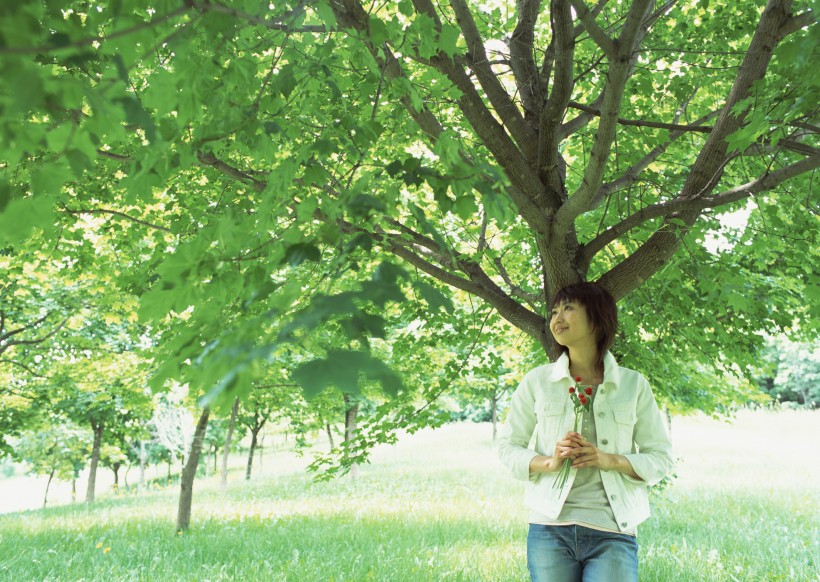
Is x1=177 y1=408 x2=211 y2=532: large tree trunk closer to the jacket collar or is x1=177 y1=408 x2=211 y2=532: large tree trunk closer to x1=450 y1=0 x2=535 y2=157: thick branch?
x1=450 y1=0 x2=535 y2=157: thick branch

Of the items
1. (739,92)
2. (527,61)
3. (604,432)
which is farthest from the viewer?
(527,61)

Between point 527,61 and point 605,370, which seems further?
point 527,61

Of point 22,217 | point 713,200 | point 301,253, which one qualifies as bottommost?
point 301,253

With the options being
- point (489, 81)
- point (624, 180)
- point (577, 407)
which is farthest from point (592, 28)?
point (624, 180)

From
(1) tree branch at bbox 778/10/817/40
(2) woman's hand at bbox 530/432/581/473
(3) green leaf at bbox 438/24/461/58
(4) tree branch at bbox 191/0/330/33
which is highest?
(1) tree branch at bbox 778/10/817/40

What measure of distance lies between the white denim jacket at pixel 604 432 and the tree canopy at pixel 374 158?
0.75 meters

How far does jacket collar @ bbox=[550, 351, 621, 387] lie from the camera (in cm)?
276

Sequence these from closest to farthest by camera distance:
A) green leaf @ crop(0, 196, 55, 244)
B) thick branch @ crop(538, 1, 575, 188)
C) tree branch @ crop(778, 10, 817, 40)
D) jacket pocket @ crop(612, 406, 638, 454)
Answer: green leaf @ crop(0, 196, 55, 244) < jacket pocket @ crop(612, 406, 638, 454) < thick branch @ crop(538, 1, 575, 188) < tree branch @ crop(778, 10, 817, 40)

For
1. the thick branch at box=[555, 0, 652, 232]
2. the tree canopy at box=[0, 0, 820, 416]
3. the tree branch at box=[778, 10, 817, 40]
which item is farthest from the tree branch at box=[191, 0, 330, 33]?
the tree branch at box=[778, 10, 817, 40]

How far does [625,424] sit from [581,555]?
57 centimetres

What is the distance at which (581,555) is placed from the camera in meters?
2.56

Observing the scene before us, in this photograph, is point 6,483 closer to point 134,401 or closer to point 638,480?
point 134,401

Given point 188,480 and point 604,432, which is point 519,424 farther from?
point 188,480

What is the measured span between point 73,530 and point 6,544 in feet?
3.83
